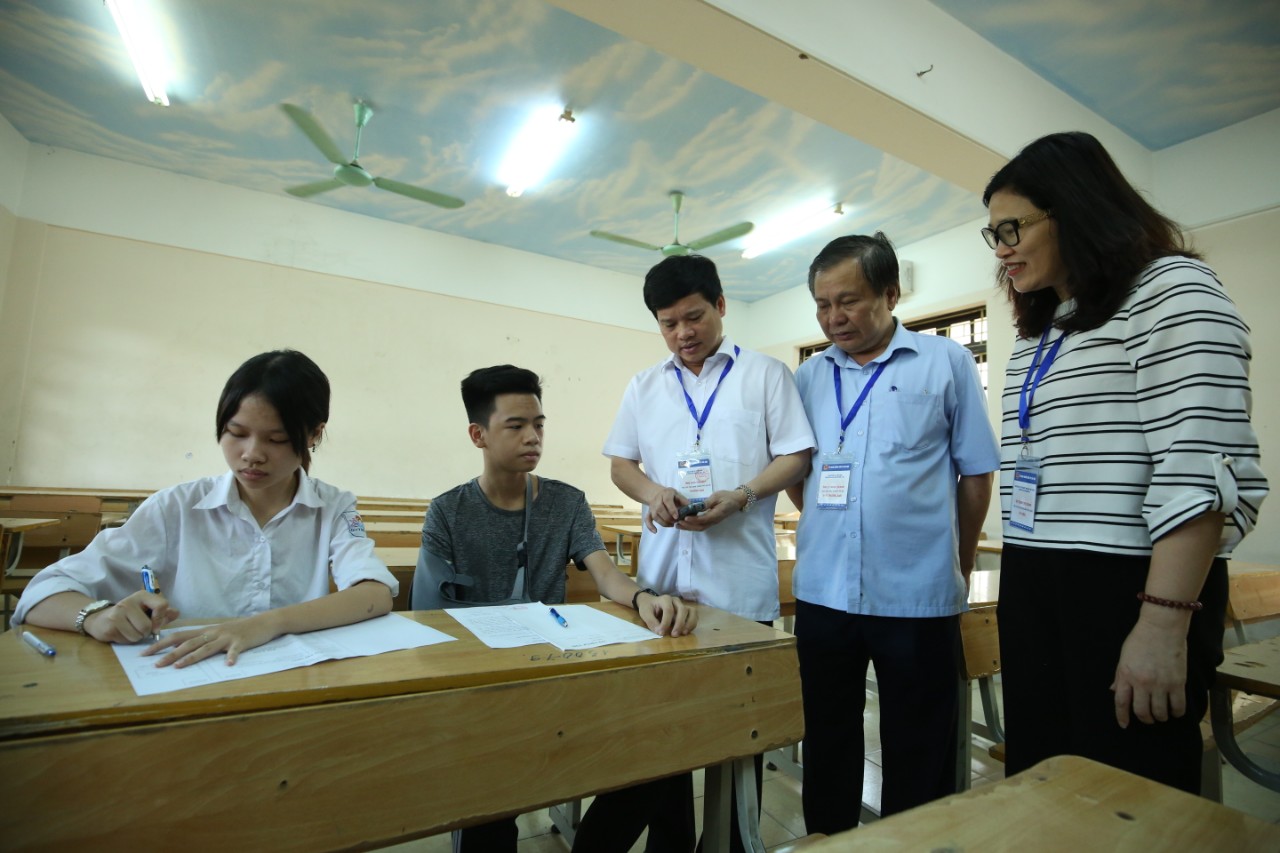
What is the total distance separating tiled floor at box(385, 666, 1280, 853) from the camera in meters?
1.67

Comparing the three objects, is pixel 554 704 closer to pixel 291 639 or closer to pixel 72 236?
pixel 291 639

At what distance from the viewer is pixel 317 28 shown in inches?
138

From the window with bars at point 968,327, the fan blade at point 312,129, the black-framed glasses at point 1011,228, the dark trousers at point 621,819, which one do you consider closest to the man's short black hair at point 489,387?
the dark trousers at point 621,819

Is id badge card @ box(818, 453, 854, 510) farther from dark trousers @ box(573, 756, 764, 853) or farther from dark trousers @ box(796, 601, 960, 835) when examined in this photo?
dark trousers @ box(573, 756, 764, 853)

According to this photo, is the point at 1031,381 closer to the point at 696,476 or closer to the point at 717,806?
the point at 696,476

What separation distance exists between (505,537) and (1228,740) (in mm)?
1478

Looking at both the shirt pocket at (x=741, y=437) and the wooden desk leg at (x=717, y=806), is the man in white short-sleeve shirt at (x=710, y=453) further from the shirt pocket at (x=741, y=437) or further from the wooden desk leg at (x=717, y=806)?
the wooden desk leg at (x=717, y=806)

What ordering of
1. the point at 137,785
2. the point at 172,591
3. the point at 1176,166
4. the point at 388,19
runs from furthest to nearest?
1. the point at 1176,166
2. the point at 388,19
3. the point at 172,591
4. the point at 137,785

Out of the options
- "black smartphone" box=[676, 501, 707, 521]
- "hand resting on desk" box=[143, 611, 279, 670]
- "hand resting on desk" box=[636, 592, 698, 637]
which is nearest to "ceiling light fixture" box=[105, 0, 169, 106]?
"hand resting on desk" box=[143, 611, 279, 670]

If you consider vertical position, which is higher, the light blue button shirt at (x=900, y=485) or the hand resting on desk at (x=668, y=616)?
the light blue button shirt at (x=900, y=485)

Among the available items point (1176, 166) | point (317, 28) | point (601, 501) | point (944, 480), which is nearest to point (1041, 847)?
point (944, 480)

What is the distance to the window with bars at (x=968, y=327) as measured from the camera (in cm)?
564

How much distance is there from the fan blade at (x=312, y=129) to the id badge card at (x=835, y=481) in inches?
153

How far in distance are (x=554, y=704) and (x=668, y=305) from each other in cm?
94
